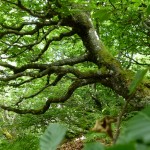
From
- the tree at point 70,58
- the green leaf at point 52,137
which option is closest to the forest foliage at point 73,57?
the tree at point 70,58

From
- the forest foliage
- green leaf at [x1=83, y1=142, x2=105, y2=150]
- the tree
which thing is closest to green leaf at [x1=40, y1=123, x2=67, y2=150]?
green leaf at [x1=83, y1=142, x2=105, y2=150]

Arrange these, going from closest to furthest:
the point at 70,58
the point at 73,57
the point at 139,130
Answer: the point at 139,130 → the point at 70,58 → the point at 73,57

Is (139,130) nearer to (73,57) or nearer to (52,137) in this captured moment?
(52,137)

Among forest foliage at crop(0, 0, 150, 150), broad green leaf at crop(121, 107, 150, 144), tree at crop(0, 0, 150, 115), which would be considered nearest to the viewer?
broad green leaf at crop(121, 107, 150, 144)

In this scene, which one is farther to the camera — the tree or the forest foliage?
the tree

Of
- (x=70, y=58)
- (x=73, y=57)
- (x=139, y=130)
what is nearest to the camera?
(x=139, y=130)

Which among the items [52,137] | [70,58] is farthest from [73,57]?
[52,137]

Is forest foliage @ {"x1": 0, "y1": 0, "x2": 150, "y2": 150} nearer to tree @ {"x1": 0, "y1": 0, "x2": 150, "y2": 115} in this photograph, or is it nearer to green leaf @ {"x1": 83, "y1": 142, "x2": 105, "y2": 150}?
tree @ {"x1": 0, "y1": 0, "x2": 150, "y2": 115}

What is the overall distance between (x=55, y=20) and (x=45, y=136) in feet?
17.8

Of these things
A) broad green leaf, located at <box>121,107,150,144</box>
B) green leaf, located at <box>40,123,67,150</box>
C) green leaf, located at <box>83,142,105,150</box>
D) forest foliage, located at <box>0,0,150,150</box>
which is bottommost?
forest foliage, located at <box>0,0,150,150</box>

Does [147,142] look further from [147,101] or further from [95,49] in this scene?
[95,49]

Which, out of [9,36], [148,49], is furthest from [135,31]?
[9,36]

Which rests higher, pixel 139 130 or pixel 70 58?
pixel 139 130

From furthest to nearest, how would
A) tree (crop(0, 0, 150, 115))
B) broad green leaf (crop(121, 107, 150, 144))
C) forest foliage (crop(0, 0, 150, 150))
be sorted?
tree (crop(0, 0, 150, 115)) → forest foliage (crop(0, 0, 150, 150)) → broad green leaf (crop(121, 107, 150, 144))
